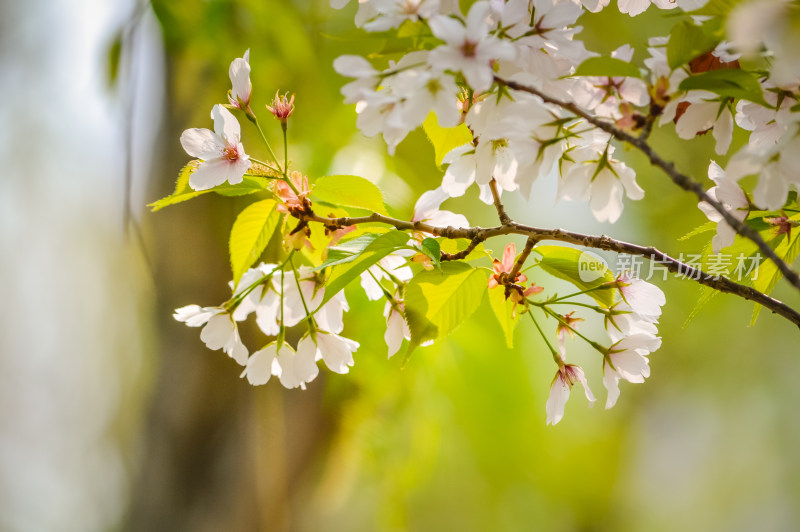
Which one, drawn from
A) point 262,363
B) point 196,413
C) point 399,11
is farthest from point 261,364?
point 196,413

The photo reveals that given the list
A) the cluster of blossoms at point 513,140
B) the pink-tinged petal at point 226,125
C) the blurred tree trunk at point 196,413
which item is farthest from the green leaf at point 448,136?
the blurred tree trunk at point 196,413

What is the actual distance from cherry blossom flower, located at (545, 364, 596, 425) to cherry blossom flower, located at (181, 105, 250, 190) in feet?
0.68

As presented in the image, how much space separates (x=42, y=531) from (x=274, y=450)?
71.0 inches

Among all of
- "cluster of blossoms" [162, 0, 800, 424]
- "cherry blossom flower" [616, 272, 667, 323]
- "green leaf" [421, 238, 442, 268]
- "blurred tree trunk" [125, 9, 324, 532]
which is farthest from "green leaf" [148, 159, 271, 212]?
"blurred tree trunk" [125, 9, 324, 532]

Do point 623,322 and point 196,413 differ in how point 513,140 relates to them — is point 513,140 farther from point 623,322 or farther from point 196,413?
point 196,413

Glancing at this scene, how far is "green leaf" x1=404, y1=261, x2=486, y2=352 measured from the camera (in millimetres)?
311

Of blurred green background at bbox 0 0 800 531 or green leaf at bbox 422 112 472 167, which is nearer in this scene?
green leaf at bbox 422 112 472 167

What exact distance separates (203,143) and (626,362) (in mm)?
260

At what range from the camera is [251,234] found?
0.34m

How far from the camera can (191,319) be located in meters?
0.35

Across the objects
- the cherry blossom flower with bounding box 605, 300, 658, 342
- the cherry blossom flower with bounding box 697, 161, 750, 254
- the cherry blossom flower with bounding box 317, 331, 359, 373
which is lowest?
the cherry blossom flower with bounding box 605, 300, 658, 342

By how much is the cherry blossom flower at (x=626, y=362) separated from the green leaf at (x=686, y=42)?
151 millimetres

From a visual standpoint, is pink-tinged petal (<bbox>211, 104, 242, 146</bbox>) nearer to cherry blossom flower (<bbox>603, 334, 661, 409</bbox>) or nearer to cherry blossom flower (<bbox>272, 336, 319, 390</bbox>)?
cherry blossom flower (<bbox>272, 336, 319, 390</bbox>)

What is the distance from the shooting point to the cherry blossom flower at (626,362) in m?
0.33
